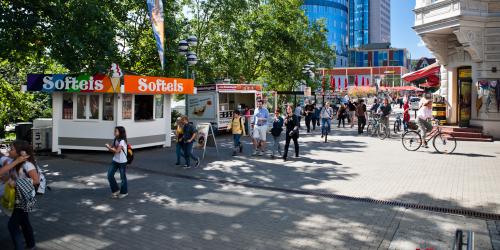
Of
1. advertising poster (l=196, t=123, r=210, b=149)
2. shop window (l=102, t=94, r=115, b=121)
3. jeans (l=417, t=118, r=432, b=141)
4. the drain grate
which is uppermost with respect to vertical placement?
shop window (l=102, t=94, r=115, b=121)

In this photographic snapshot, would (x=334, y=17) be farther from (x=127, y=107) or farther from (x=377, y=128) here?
(x=127, y=107)

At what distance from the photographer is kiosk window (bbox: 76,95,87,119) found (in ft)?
49.0

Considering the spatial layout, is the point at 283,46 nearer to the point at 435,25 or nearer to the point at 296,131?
the point at 435,25

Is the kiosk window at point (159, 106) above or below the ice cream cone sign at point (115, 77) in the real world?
below

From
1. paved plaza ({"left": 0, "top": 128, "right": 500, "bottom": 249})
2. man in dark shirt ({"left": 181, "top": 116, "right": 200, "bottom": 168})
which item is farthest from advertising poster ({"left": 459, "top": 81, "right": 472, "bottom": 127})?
man in dark shirt ({"left": 181, "top": 116, "right": 200, "bottom": 168})

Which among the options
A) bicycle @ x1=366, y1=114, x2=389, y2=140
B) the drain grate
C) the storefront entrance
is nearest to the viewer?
the drain grate

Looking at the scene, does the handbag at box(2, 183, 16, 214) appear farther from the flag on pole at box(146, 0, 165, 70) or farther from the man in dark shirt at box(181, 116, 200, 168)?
the flag on pole at box(146, 0, 165, 70)

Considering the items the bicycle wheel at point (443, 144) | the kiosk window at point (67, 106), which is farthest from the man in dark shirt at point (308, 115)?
the kiosk window at point (67, 106)

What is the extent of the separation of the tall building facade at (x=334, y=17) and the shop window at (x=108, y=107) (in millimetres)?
116393

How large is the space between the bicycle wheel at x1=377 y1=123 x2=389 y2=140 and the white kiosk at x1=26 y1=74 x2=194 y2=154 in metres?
10.4

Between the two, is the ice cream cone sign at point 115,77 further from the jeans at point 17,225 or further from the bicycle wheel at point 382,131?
the bicycle wheel at point 382,131

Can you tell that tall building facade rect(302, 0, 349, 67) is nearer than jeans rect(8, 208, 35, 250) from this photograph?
No

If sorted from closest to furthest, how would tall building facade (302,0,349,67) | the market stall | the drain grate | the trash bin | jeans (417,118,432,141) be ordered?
1. the drain grate
2. jeans (417,118,432,141)
3. the trash bin
4. the market stall
5. tall building facade (302,0,349,67)

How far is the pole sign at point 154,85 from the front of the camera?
14680mm
